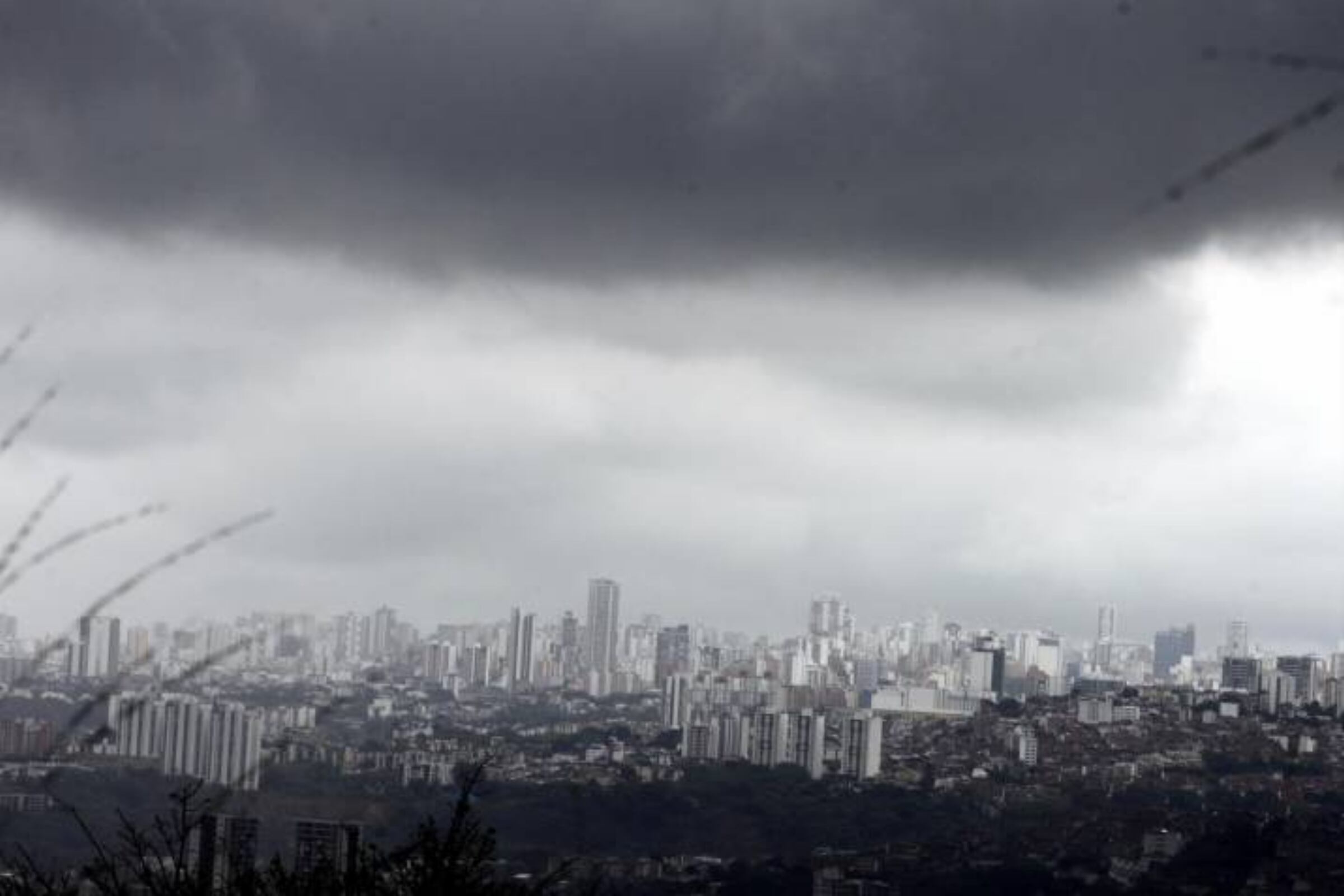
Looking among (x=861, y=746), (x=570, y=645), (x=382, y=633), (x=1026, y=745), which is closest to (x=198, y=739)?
(x=382, y=633)

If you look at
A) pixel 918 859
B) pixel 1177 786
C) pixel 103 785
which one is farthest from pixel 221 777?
pixel 1177 786

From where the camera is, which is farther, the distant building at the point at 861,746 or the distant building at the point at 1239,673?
the distant building at the point at 1239,673

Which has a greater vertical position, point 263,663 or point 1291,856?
point 263,663

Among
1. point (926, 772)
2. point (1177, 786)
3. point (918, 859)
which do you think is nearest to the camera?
point (918, 859)

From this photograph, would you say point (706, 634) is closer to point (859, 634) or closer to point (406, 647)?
point (859, 634)

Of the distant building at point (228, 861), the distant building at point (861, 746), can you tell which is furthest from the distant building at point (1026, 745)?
the distant building at point (228, 861)

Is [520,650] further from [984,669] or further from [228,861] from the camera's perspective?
[228,861]

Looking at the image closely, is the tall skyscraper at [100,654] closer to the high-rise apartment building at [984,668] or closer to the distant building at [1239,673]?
the distant building at [1239,673]
